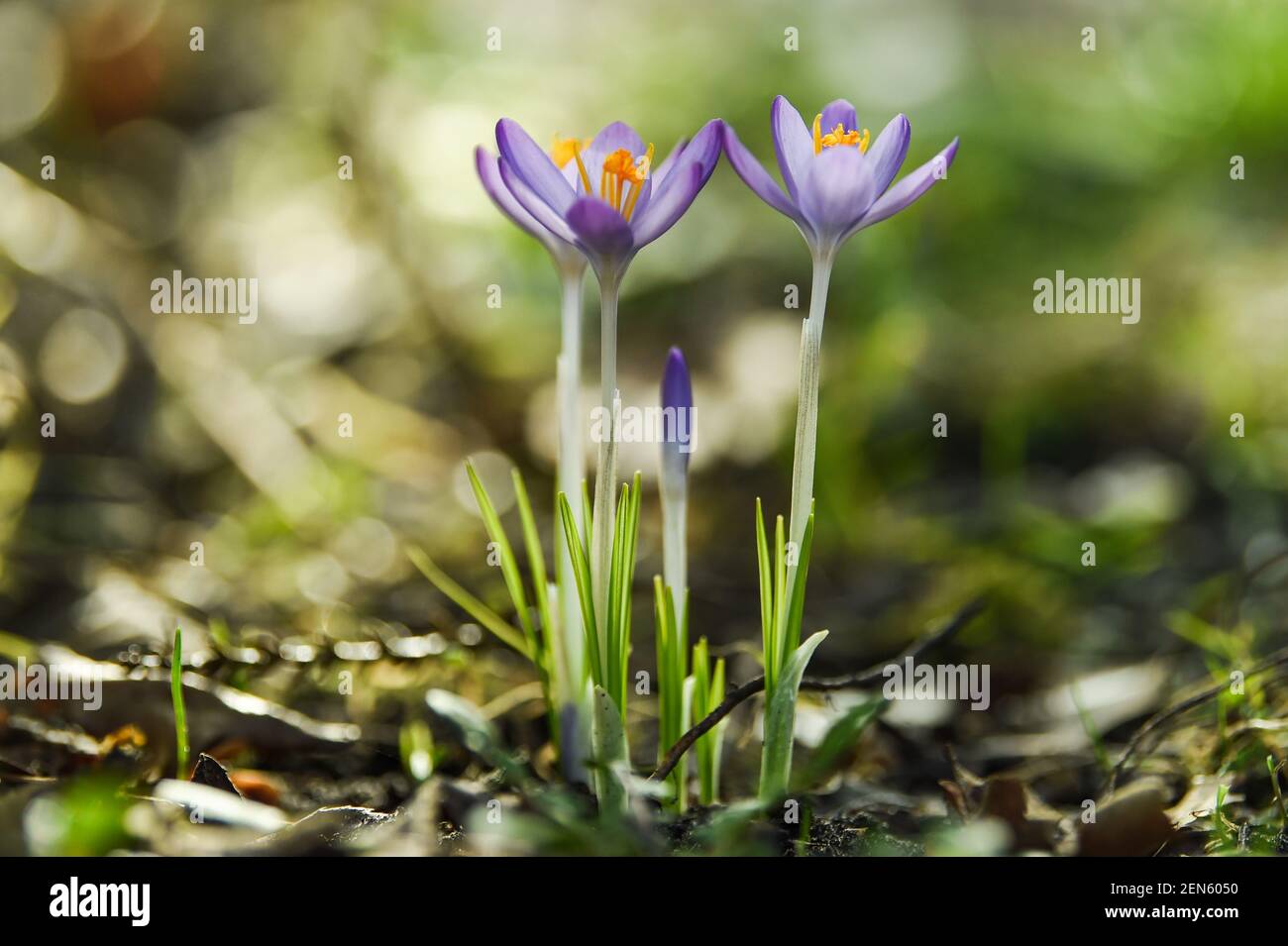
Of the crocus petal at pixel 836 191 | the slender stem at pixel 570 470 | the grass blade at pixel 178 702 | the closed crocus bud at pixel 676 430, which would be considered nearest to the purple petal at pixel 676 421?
the closed crocus bud at pixel 676 430

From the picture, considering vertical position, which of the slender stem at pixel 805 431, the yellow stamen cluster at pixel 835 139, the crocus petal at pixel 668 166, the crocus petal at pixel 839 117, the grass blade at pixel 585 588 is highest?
the crocus petal at pixel 839 117

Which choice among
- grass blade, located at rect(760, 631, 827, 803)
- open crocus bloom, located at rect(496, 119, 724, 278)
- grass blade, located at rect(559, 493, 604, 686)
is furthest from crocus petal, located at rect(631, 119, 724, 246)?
grass blade, located at rect(760, 631, 827, 803)

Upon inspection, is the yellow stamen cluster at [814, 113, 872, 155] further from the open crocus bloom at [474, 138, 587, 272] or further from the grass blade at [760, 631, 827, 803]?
the grass blade at [760, 631, 827, 803]

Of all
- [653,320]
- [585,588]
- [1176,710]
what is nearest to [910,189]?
[585,588]

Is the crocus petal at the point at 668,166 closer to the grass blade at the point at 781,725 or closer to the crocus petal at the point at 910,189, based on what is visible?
the crocus petal at the point at 910,189

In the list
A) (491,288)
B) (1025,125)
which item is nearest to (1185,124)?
(1025,125)

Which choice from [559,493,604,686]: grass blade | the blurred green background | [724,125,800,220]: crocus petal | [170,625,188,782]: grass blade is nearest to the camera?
[724,125,800,220]: crocus petal

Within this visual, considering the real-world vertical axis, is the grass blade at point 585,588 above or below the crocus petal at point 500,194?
below
